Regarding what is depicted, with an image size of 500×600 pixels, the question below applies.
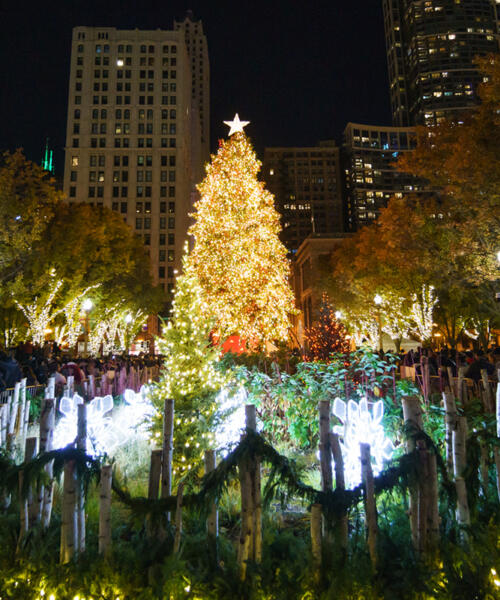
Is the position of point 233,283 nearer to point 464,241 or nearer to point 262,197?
point 262,197

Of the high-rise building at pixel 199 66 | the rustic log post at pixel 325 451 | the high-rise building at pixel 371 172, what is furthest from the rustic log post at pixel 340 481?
the high-rise building at pixel 199 66

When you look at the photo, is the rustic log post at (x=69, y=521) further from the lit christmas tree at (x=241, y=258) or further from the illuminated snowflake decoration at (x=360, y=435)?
the lit christmas tree at (x=241, y=258)

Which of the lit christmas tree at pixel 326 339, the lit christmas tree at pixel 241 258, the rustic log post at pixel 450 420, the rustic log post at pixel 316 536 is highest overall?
the lit christmas tree at pixel 241 258

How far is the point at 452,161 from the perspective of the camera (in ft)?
55.1

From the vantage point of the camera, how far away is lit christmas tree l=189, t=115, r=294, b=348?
66.5 ft

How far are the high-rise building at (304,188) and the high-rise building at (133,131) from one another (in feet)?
200

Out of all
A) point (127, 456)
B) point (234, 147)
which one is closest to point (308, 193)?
point (234, 147)

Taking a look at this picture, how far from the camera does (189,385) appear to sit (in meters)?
6.11

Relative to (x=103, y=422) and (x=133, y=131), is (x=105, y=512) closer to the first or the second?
(x=103, y=422)

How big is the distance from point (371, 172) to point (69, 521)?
154m

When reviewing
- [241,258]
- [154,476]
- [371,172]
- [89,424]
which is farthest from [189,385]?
[371,172]

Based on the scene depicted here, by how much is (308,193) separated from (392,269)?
11971 centimetres

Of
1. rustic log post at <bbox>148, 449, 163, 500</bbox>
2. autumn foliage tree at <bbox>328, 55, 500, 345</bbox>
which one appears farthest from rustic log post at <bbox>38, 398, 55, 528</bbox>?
autumn foliage tree at <bbox>328, 55, 500, 345</bbox>

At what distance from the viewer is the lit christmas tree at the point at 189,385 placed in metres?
5.84
